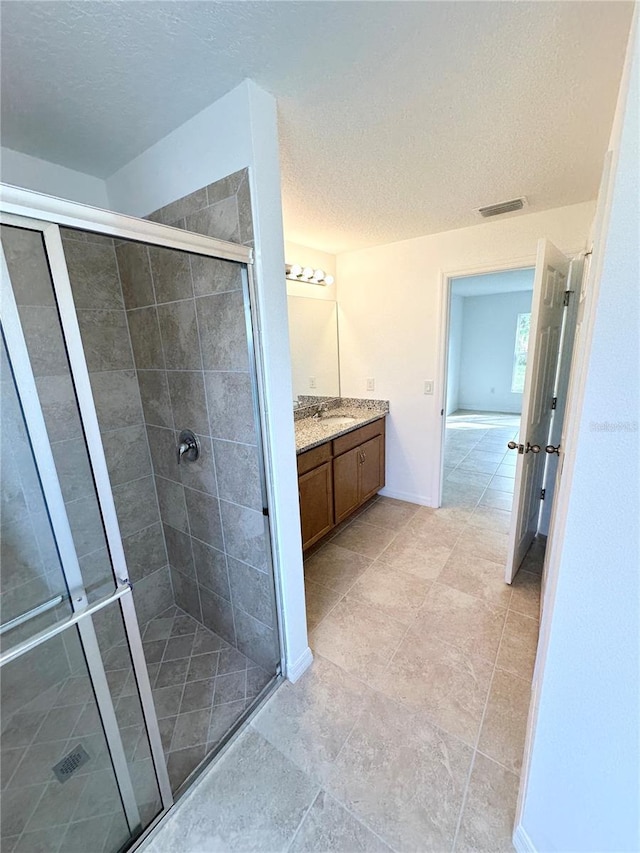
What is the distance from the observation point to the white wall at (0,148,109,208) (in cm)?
141

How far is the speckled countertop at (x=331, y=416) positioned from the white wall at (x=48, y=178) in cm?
162

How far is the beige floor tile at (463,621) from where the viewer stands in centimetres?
173

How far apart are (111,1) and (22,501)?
1461 mm

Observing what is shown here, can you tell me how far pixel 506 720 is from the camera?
137cm

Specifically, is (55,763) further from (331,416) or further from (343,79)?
(331,416)

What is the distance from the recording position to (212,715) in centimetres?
146

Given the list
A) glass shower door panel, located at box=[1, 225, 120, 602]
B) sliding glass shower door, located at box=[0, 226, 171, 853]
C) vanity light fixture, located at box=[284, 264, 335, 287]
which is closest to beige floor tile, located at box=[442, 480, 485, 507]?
vanity light fixture, located at box=[284, 264, 335, 287]

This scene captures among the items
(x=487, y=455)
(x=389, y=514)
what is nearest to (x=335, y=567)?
(x=389, y=514)

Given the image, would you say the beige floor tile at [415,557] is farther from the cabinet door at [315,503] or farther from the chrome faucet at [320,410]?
the chrome faucet at [320,410]

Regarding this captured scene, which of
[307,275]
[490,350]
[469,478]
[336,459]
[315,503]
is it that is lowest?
[469,478]

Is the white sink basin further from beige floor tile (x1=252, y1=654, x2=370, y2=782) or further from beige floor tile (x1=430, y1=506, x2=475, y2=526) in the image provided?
beige floor tile (x1=252, y1=654, x2=370, y2=782)

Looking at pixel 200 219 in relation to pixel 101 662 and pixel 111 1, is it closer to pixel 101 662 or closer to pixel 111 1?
pixel 111 1

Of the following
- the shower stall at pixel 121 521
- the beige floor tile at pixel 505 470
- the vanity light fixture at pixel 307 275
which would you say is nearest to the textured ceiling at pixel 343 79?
the shower stall at pixel 121 521

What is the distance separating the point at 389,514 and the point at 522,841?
2.11m
